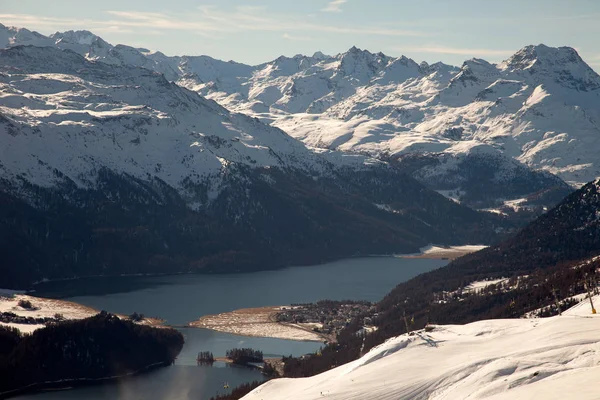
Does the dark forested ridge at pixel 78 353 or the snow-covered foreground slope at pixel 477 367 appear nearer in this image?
the snow-covered foreground slope at pixel 477 367

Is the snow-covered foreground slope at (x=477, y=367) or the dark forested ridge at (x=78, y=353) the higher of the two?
the snow-covered foreground slope at (x=477, y=367)

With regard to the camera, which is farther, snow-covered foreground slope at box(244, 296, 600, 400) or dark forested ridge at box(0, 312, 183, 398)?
dark forested ridge at box(0, 312, 183, 398)

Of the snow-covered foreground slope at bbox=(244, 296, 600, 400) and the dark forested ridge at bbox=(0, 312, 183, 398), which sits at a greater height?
the snow-covered foreground slope at bbox=(244, 296, 600, 400)

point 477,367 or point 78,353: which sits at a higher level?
point 477,367
